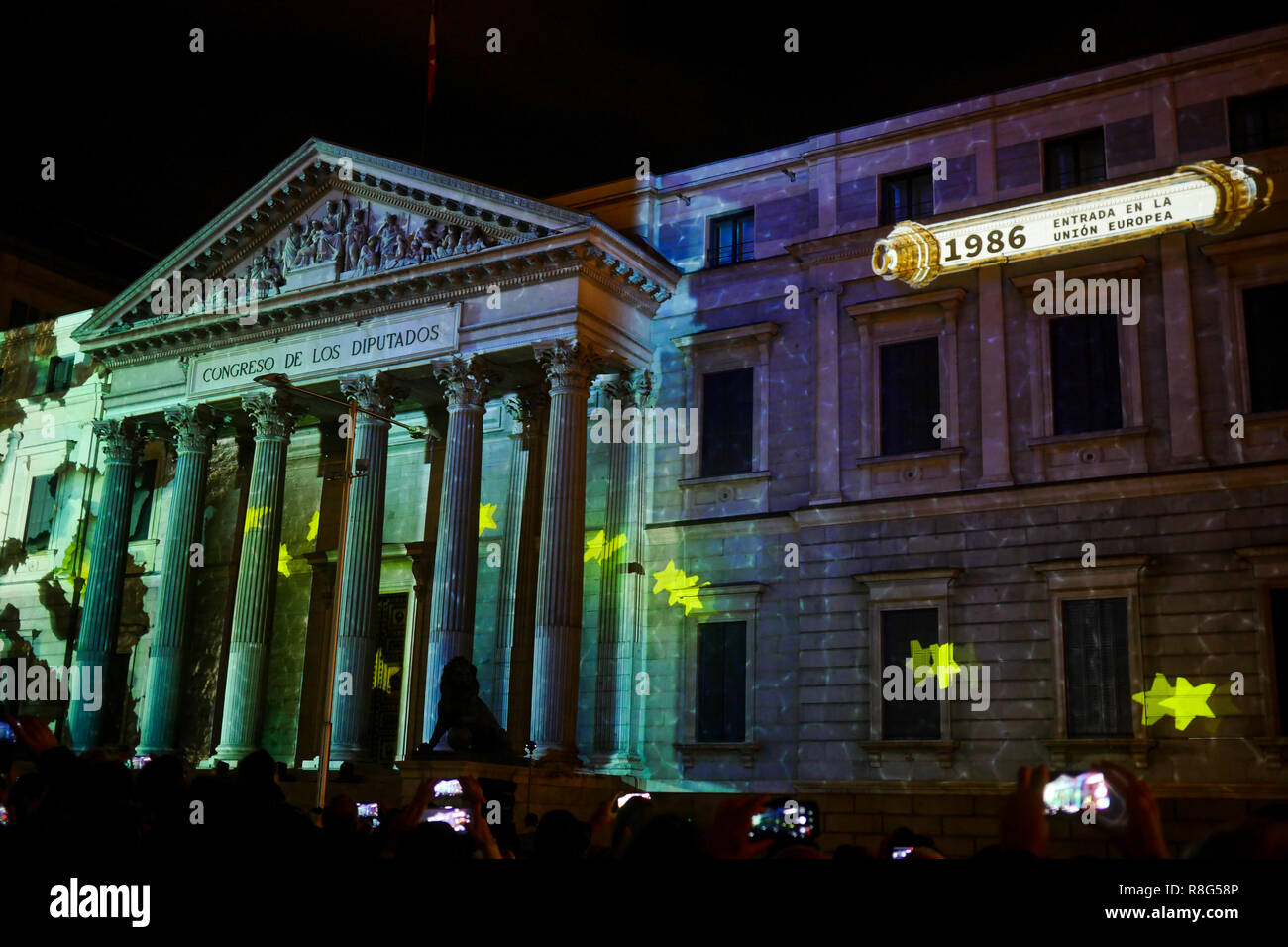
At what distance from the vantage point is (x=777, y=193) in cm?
3172

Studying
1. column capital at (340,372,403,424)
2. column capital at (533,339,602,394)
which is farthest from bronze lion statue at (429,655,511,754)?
column capital at (340,372,403,424)

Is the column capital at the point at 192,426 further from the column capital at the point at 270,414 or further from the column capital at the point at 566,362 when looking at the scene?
the column capital at the point at 566,362

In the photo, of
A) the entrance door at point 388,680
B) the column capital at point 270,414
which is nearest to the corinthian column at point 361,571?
the column capital at point 270,414

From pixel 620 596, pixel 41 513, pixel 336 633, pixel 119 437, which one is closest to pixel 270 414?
pixel 119 437

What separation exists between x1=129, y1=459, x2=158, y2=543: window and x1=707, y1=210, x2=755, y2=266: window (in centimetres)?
2002

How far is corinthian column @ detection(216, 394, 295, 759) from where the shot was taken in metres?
31.4

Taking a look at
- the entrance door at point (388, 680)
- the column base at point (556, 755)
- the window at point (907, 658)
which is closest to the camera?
the window at point (907, 658)

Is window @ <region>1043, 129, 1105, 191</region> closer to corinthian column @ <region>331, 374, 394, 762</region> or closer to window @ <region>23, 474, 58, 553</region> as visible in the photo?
corinthian column @ <region>331, 374, 394, 762</region>

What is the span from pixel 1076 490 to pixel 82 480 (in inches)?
1233

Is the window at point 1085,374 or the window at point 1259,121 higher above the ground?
the window at point 1259,121

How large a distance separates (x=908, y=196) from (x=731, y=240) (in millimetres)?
4736

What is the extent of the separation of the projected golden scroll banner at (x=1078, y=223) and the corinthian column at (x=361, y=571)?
Answer: 42.7 ft

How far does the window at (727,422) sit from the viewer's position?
1210 inches

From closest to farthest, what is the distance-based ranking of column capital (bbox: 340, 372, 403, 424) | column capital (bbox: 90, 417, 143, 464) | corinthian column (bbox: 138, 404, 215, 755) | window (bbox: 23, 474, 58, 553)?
column capital (bbox: 340, 372, 403, 424) < corinthian column (bbox: 138, 404, 215, 755) < column capital (bbox: 90, 417, 143, 464) < window (bbox: 23, 474, 58, 553)
